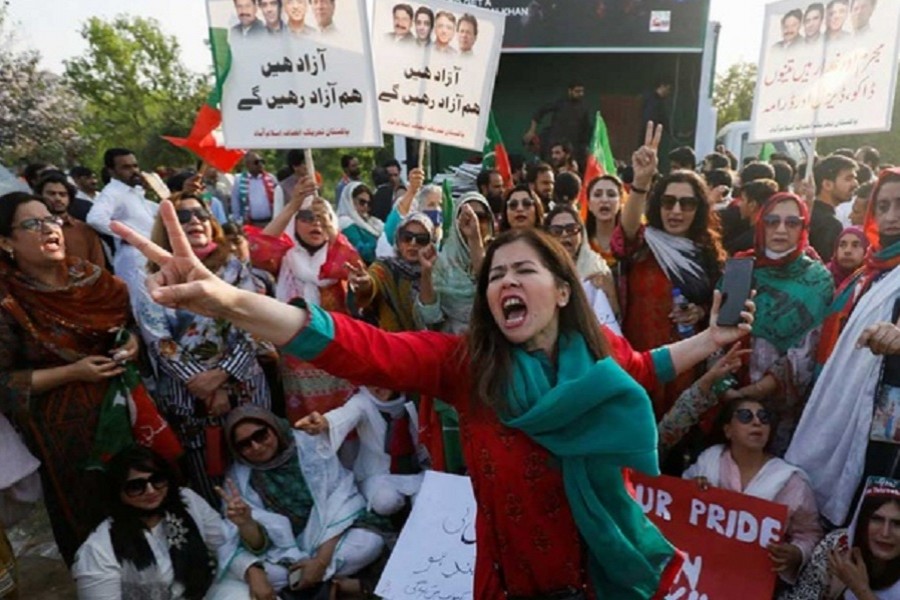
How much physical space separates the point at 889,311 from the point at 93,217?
4.69 metres

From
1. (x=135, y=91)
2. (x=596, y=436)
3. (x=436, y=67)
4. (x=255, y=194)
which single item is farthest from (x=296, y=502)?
(x=135, y=91)

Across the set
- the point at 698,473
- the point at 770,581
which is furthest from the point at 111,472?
the point at 770,581

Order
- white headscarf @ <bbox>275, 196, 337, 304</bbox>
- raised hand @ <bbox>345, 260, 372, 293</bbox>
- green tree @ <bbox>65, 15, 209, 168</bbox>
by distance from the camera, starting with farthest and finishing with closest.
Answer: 1. green tree @ <bbox>65, 15, 209, 168</bbox>
2. white headscarf @ <bbox>275, 196, 337, 304</bbox>
3. raised hand @ <bbox>345, 260, 372, 293</bbox>

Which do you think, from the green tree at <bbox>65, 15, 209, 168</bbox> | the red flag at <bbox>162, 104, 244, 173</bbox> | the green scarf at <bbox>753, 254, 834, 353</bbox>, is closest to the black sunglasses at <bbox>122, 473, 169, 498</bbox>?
the green scarf at <bbox>753, 254, 834, 353</bbox>

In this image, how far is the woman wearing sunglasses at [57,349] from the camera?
110 inches

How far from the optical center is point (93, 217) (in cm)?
499

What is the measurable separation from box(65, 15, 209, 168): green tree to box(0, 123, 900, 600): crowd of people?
22.0 meters

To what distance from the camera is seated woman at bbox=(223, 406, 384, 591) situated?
3.25 metres

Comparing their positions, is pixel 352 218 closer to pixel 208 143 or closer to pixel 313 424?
pixel 208 143

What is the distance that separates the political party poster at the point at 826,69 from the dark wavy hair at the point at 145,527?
376cm

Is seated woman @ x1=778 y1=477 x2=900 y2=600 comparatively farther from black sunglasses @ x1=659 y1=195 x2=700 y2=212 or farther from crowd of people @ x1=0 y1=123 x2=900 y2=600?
black sunglasses @ x1=659 y1=195 x2=700 y2=212

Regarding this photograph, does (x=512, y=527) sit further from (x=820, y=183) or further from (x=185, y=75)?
(x=185, y=75)

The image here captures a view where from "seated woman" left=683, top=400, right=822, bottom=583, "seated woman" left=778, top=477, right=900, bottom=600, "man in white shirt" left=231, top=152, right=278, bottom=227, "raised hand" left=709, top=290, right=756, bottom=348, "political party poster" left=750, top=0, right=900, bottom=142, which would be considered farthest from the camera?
"man in white shirt" left=231, top=152, right=278, bottom=227

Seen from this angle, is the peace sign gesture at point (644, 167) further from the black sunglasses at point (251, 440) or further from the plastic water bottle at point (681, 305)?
the black sunglasses at point (251, 440)
